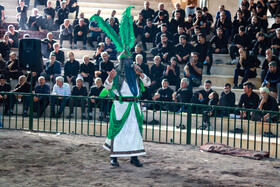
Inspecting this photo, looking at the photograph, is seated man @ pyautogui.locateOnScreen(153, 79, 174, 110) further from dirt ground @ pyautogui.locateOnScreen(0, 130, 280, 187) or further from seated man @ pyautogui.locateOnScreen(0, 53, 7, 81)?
seated man @ pyautogui.locateOnScreen(0, 53, 7, 81)

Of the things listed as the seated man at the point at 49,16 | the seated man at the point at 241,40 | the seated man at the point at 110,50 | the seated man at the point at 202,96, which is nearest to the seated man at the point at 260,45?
the seated man at the point at 241,40

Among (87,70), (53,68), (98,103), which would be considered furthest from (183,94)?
(53,68)

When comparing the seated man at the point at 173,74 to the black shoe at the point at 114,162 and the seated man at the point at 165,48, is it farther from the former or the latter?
the black shoe at the point at 114,162

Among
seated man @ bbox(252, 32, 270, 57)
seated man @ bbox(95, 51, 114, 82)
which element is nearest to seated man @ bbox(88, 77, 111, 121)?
seated man @ bbox(95, 51, 114, 82)

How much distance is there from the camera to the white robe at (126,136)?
10.6m

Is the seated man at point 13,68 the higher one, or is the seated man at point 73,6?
the seated man at point 73,6

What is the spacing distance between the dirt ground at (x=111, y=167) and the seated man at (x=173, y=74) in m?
4.40

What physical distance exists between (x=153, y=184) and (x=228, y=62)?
1046 centimetres

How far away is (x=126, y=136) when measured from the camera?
1061 cm

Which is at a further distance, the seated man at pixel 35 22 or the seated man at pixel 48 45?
the seated man at pixel 35 22

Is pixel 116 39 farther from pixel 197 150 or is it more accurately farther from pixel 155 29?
pixel 155 29

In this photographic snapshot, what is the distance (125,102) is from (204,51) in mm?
8453

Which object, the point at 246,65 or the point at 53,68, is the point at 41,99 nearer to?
the point at 53,68

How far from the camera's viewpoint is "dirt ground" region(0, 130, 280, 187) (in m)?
9.55
